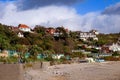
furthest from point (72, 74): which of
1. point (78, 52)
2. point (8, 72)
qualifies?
point (78, 52)

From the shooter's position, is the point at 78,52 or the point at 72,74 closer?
the point at 72,74

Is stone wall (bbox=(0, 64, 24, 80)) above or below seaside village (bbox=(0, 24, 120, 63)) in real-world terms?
below

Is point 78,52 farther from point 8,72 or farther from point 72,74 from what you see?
point 8,72

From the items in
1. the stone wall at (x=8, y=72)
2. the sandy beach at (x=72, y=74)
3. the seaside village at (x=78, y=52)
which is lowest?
the sandy beach at (x=72, y=74)

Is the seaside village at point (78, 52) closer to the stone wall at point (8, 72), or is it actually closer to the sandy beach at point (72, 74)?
the sandy beach at point (72, 74)

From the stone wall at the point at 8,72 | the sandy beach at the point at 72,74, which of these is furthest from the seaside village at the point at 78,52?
the stone wall at the point at 8,72

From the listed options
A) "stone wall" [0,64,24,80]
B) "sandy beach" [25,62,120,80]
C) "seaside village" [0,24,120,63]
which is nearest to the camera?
"stone wall" [0,64,24,80]

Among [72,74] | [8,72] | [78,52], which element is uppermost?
[78,52]

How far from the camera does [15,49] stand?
60.1 m

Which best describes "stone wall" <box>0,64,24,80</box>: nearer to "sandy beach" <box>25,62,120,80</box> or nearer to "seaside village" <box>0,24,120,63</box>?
"sandy beach" <box>25,62,120,80</box>

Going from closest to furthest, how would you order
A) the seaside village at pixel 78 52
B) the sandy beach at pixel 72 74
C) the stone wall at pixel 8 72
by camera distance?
the stone wall at pixel 8 72
the sandy beach at pixel 72 74
the seaside village at pixel 78 52

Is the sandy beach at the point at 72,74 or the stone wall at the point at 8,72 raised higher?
the stone wall at the point at 8,72

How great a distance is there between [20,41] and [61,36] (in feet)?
102

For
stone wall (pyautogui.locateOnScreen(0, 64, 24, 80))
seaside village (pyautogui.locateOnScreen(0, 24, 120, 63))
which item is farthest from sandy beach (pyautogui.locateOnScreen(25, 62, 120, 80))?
stone wall (pyautogui.locateOnScreen(0, 64, 24, 80))
